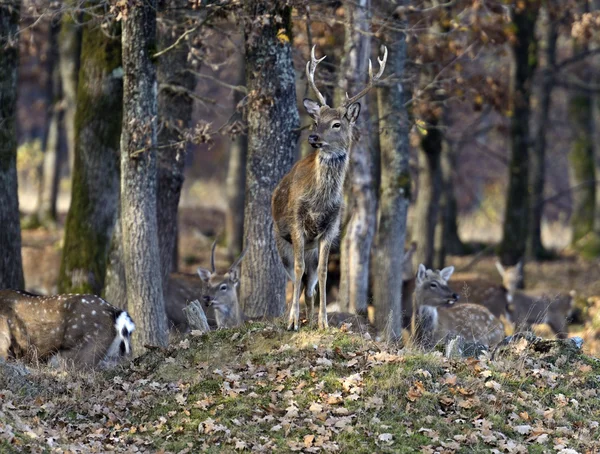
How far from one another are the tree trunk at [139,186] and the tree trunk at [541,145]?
40.5 ft

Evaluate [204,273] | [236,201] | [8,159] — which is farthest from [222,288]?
[236,201]

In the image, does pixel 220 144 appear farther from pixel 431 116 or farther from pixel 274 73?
pixel 274 73

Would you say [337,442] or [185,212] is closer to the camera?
[337,442]

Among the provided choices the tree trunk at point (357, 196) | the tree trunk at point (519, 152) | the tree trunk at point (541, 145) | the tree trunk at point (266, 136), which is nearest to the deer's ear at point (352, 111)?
the tree trunk at point (266, 136)

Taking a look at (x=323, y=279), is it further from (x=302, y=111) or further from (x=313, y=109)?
(x=302, y=111)

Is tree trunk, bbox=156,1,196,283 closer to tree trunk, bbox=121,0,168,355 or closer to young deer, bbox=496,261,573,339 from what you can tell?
tree trunk, bbox=121,0,168,355

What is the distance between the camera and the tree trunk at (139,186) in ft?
37.2

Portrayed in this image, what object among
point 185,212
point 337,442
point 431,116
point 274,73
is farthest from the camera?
point 185,212

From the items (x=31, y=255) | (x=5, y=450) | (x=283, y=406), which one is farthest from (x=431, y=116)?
(x=5, y=450)

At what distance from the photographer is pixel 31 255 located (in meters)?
19.9

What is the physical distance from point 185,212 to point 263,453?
78.6 feet

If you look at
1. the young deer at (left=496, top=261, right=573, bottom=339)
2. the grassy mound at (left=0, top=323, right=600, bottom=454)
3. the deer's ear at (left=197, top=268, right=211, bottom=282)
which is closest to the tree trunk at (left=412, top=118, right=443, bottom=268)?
the young deer at (left=496, top=261, right=573, bottom=339)

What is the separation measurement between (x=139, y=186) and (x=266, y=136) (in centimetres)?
153

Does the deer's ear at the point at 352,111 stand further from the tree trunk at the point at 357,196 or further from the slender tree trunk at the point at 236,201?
the slender tree trunk at the point at 236,201
